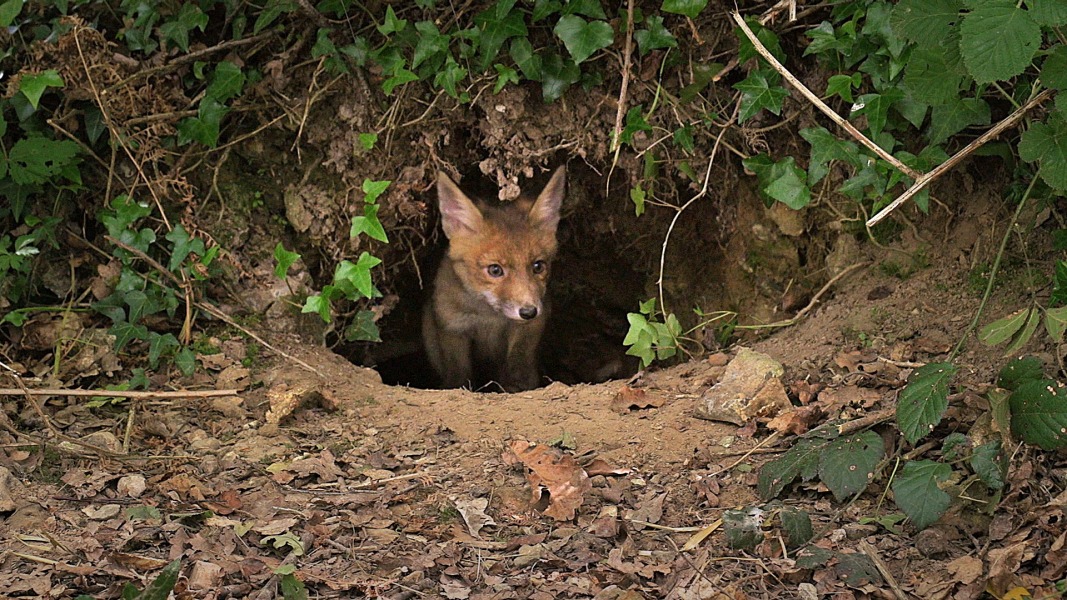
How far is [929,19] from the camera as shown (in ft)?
8.98

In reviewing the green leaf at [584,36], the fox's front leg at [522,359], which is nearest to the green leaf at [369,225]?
the green leaf at [584,36]

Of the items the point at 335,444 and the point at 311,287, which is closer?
the point at 335,444

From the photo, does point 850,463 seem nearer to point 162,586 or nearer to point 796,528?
point 796,528

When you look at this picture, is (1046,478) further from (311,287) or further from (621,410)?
(311,287)

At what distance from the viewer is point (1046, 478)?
269 centimetres

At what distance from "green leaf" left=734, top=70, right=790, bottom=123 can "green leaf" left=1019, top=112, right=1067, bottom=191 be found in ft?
3.40

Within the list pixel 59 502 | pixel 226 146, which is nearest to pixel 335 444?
pixel 59 502

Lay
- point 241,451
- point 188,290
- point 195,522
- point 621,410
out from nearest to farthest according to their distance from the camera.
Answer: point 195,522 → point 241,451 → point 621,410 → point 188,290

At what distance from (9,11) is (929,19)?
10.9 feet

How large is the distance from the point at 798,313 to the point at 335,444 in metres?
2.20

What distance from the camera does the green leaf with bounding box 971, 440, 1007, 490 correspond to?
2.64 meters

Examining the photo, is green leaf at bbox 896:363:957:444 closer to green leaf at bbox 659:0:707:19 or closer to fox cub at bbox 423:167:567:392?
green leaf at bbox 659:0:707:19

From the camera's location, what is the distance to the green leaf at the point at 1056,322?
2.79 meters

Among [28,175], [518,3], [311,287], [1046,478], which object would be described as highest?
[518,3]
